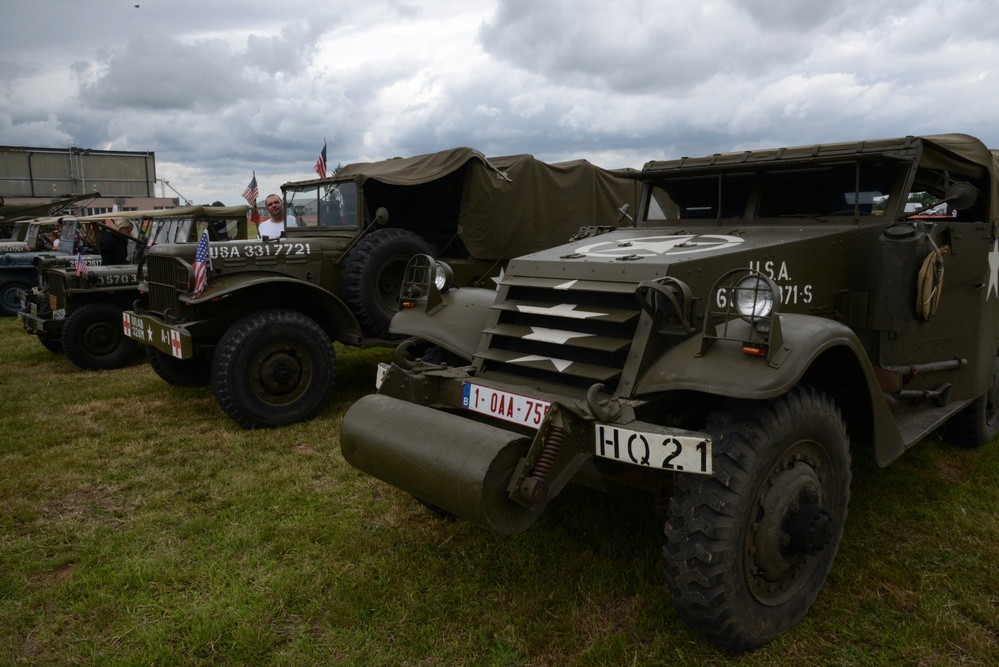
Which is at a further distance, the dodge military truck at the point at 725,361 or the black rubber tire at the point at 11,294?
the black rubber tire at the point at 11,294

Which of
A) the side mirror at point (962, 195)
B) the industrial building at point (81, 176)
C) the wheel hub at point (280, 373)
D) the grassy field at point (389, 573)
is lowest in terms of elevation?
the grassy field at point (389, 573)

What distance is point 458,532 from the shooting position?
3.73m

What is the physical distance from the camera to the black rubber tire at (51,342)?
8.78m

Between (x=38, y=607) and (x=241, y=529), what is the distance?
954 millimetres

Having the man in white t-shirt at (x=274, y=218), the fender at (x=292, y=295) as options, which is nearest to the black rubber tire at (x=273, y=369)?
the fender at (x=292, y=295)

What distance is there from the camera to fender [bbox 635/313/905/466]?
8.27 feet

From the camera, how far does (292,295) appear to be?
21.2ft

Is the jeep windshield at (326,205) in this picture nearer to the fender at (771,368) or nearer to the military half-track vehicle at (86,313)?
the military half-track vehicle at (86,313)

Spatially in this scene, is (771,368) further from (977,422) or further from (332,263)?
(332,263)

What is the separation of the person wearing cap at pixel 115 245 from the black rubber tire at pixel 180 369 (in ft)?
14.9

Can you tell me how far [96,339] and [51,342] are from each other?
1.19 metres

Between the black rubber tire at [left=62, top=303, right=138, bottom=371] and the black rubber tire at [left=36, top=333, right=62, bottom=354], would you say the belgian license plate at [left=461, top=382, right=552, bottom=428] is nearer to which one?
the black rubber tire at [left=62, top=303, right=138, bottom=371]

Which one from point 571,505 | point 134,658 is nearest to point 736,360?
point 571,505

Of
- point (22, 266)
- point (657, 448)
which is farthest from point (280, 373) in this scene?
point (22, 266)
